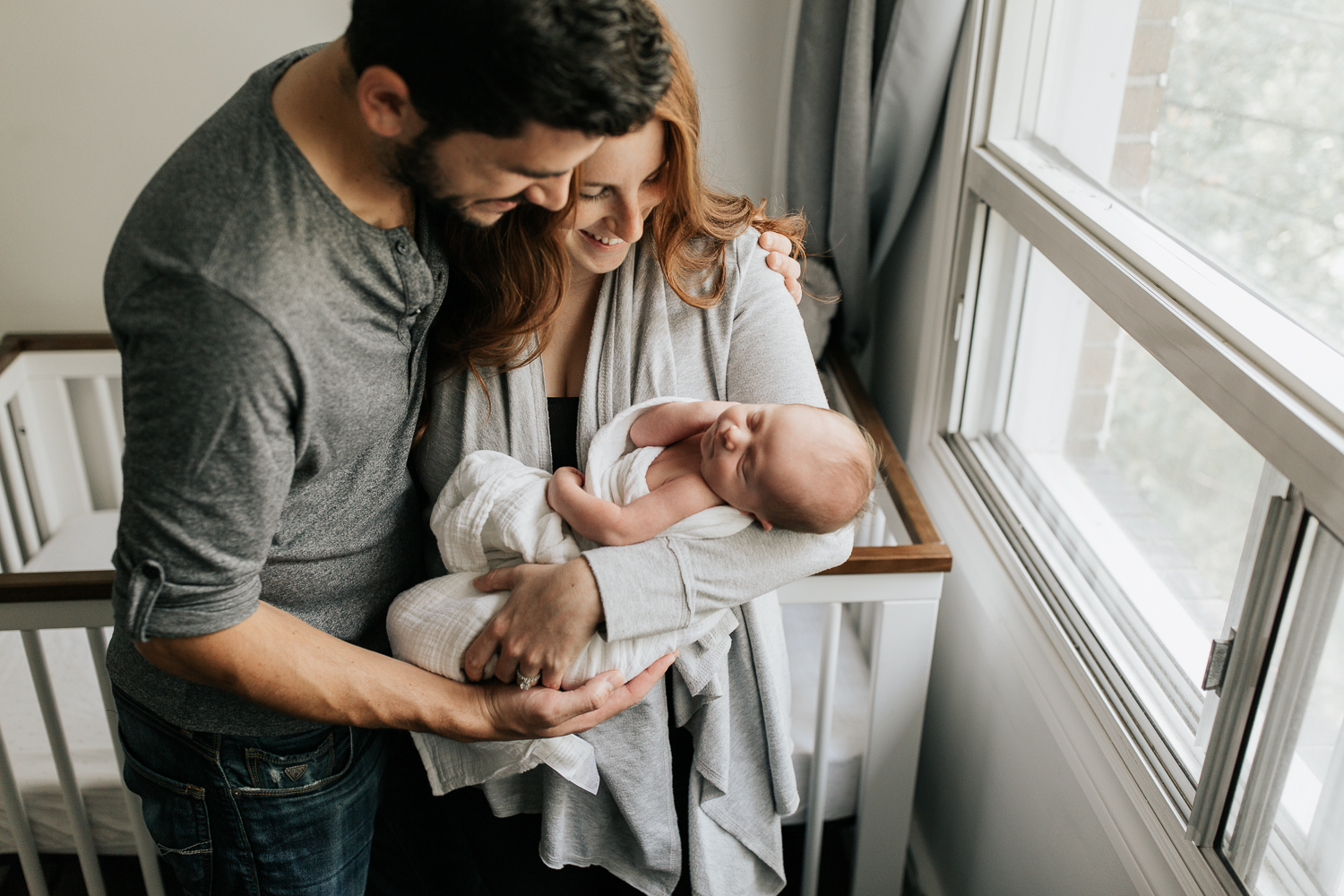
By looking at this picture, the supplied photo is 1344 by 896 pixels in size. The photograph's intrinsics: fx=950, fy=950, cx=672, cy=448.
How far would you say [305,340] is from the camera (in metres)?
0.81

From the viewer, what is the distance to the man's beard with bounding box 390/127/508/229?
75cm

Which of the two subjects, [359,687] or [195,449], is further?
[359,687]

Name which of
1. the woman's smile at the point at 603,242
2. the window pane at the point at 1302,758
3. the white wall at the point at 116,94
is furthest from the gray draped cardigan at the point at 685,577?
the white wall at the point at 116,94

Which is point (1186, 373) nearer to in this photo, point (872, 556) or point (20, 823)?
point (872, 556)

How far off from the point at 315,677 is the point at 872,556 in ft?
2.47

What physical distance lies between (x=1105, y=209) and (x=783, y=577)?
0.68 m

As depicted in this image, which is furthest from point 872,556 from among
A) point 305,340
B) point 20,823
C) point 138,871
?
point 138,871

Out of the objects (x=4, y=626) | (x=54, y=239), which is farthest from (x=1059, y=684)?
(x=54, y=239)

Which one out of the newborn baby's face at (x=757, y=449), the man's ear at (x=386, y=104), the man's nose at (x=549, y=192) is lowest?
the newborn baby's face at (x=757, y=449)

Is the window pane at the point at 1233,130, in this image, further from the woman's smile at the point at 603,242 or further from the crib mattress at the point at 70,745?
the crib mattress at the point at 70,745

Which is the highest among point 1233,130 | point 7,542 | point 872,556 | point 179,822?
point 1233,130

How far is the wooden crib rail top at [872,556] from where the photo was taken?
125 centimetres

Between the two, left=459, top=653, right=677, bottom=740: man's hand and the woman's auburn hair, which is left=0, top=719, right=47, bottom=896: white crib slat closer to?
left=459, top=653, right=677, bottom=740: man's hand

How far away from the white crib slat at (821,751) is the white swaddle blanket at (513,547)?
315 millimetres
